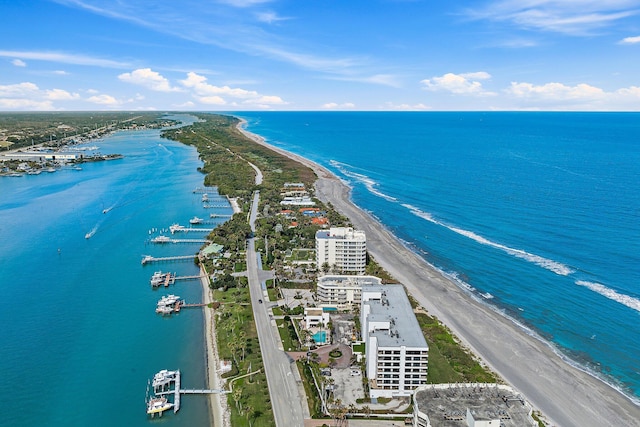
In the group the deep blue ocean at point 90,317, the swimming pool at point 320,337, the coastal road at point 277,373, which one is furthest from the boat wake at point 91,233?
the swimming pool at point 320,337

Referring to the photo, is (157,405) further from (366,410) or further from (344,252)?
(344,252)

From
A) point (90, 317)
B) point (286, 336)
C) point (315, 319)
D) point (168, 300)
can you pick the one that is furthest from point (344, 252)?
point (90, 317)

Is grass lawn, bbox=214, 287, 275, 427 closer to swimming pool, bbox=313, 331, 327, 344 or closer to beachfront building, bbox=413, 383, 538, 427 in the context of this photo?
swimming pool, bbox=313, 331, 327, 344

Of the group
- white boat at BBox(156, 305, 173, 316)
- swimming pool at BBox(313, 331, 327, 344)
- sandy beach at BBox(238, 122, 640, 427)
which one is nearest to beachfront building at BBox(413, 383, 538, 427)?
sandy beach at BBox(238, 122, 640, 427)

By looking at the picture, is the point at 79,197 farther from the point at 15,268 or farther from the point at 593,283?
the point at 593,283

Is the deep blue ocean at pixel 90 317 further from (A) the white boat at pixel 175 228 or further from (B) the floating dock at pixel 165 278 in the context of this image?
(A) the white boat at pixel 175 228

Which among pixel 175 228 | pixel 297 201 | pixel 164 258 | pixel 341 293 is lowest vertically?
pixel 164 258
